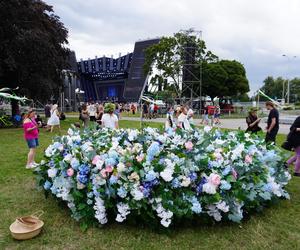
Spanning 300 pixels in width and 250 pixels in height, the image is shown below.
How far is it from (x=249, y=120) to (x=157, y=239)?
6.36m

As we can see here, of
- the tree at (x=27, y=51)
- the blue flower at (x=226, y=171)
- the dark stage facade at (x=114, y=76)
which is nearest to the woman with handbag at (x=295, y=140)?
the blue flower at (x=226, y=171)

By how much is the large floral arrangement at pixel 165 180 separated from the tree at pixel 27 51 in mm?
16680

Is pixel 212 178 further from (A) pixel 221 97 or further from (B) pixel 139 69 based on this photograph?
(B) pixel 139 69

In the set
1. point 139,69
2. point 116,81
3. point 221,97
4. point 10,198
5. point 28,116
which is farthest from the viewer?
point 116,81

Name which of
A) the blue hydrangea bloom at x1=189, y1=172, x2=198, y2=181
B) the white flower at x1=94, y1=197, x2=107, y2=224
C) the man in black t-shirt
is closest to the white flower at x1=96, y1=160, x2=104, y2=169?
the white flower at x1=94, y1=197, x2=107, y2=224

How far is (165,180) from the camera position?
429 cm

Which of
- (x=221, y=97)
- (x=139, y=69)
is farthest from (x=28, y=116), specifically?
(x=139, y=69)

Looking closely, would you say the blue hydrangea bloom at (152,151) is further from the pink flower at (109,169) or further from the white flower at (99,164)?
the white flower at (99,164)

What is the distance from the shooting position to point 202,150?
4.85 metres

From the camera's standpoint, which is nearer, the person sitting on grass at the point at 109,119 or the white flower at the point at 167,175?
the white flower at the point at 167,175

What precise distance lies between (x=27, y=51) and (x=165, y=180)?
18607 mm

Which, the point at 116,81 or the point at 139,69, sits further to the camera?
the point at 116,81

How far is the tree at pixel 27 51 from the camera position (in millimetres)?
20031

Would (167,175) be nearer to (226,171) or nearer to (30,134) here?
(226,171)
